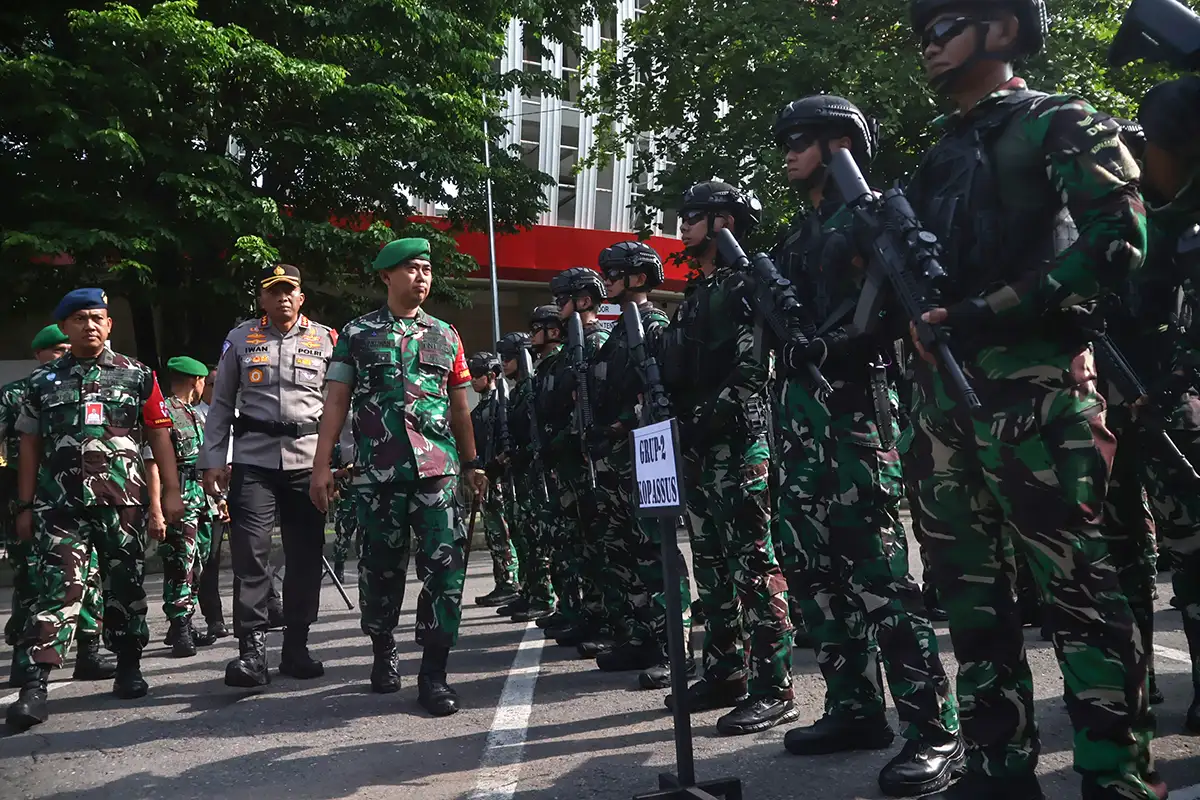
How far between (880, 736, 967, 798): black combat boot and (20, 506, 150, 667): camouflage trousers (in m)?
4.25

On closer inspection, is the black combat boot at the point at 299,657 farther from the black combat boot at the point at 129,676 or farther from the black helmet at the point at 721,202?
the black helmet at the point at 721,202

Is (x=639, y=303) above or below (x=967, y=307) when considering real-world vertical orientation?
above

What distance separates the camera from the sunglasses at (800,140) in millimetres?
4375

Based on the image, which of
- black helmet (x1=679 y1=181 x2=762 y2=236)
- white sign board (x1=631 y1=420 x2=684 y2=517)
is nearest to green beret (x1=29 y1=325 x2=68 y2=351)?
black helmet (x1=679 y1=181 x2=762 y2=236)

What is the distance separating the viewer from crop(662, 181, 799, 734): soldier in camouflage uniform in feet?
15.7

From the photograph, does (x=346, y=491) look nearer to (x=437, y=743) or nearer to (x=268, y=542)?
(x=268, y=542)

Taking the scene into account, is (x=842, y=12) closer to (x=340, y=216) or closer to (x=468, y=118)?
(x=468, y=118)

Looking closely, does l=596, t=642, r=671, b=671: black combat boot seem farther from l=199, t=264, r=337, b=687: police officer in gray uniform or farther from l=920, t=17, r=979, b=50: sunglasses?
l=920, t=17, r=979, b=50: sunglasses

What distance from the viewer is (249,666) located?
6.14m

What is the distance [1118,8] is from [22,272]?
16050mm

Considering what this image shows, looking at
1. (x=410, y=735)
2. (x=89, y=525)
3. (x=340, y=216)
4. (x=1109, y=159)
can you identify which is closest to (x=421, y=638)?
(x=410, y=735)

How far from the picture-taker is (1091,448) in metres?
2.99

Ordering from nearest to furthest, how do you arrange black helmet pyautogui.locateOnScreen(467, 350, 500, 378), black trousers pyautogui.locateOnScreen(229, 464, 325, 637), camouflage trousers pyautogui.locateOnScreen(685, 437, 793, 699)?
camouflage trousers pyautogui.locateOnScreen(685, 437, 793, 699), black trousers pyautogui.locateOnScreen(229, 464, 325, 637), black helmet pyautogui.locateOnScreen(467, 350, 500, 378)

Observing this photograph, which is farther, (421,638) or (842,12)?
(842,12)
